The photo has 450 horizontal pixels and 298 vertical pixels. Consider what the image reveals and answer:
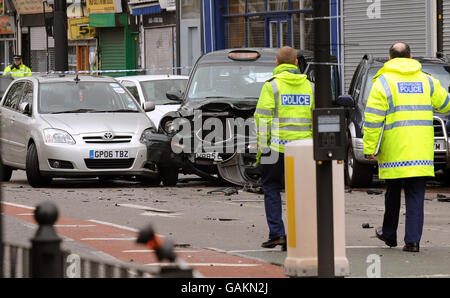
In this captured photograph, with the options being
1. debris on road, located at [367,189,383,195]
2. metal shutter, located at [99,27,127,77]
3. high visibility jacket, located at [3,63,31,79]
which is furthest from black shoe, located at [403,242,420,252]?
metal shutter, located at [99,27,127,77]

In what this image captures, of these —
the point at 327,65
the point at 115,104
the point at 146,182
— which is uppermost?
the point at 327,65

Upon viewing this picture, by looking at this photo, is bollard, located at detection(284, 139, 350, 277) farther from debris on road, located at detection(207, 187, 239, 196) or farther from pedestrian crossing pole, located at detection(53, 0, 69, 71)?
pedestrian crossing pole, located at detection(53, 0, 69, 71)

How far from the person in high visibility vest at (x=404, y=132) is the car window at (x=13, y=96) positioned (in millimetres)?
8717

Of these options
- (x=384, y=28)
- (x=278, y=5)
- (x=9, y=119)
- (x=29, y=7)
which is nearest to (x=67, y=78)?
(x=9, y=119)

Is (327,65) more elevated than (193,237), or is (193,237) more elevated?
(327,65)

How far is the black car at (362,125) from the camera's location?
616 inches

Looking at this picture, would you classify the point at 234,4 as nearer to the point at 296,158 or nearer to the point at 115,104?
the point at 115,104

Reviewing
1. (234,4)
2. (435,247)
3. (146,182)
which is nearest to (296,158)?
(435,247)

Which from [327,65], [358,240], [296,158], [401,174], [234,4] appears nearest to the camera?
[327,65]

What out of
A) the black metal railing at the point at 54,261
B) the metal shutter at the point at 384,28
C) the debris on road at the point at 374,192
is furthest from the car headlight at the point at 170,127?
the black metal railing at the point at 54,261

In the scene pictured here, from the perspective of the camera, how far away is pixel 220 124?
15781 mm

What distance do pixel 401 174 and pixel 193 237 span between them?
2048mm

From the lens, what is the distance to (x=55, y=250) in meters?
3.59

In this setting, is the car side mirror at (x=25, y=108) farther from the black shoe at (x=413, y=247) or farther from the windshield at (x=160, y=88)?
the black shoe at (x=413, y=247)
